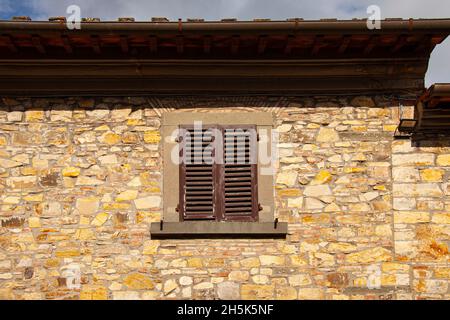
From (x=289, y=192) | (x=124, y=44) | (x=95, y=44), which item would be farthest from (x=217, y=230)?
(x=95, y=44)

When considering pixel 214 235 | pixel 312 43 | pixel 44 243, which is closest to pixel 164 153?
pixel 214 235

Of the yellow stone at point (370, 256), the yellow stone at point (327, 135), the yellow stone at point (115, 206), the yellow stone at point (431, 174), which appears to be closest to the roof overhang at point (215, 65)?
the yellow stone at point (327, 135)

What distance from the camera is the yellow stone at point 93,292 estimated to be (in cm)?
628

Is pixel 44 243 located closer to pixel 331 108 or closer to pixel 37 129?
pixel 37 129

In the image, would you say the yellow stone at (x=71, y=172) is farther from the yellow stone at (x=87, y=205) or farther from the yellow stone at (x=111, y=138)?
the yellow stone at (x=111, y=138)

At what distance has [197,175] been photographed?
6559 mm

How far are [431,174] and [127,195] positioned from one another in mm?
3380

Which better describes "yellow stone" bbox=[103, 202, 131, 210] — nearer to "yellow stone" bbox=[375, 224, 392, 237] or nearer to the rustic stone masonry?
the rustic stone masonry

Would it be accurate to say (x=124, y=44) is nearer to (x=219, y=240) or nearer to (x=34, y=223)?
(x=34, y=223)

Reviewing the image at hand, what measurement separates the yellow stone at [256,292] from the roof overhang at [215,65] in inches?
85.7

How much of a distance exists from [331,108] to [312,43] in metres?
0.78

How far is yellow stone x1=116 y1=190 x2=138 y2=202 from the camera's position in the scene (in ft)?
21.2

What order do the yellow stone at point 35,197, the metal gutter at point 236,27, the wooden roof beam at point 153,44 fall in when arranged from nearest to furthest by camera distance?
the metal gutter at point 236,27 → the wooden roof beam at point 153,44 → the yellow stone at point 35,197

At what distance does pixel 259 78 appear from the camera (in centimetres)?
668
